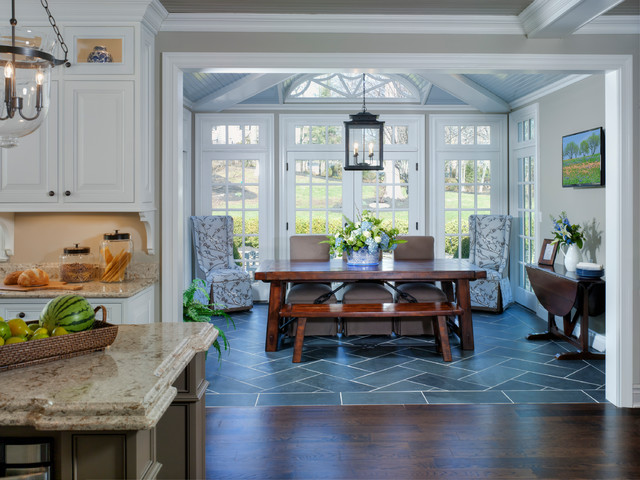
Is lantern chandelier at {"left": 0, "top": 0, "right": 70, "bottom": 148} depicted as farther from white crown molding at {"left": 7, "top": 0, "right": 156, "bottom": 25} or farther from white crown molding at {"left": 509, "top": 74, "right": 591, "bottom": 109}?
white crown molding at {"left": 509, "top": 74, "right": 591, "bottom": 109}

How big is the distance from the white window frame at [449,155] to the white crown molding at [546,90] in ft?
1.29

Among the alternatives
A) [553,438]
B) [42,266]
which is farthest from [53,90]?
[553,438]

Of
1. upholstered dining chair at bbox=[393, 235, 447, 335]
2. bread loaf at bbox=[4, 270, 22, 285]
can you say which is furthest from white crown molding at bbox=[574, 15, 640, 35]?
bread loaf at bbox=[4, 270, 22, 285]

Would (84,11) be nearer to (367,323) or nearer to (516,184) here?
(367,323)

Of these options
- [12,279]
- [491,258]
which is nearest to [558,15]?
[12,279]

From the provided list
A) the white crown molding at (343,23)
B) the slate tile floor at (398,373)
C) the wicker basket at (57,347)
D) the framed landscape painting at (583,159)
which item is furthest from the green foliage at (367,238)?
the wicker basket at (57,347)

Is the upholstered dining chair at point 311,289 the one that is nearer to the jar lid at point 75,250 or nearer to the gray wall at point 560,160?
the jar lid at point 75,250

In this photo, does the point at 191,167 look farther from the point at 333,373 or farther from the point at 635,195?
the point at 635,195

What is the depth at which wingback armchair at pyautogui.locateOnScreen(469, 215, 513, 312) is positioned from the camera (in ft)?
23.2

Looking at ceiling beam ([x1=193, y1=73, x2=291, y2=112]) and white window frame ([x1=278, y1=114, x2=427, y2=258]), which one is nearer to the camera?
ceiling beam ([x1=193, y1=73, x2=291, y2=112])

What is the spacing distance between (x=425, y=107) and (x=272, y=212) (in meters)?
2.44

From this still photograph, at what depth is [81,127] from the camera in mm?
Result: 3570

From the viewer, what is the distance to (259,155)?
7.80m

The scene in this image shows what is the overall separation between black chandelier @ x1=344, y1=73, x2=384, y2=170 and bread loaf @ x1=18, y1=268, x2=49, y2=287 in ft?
9.52
